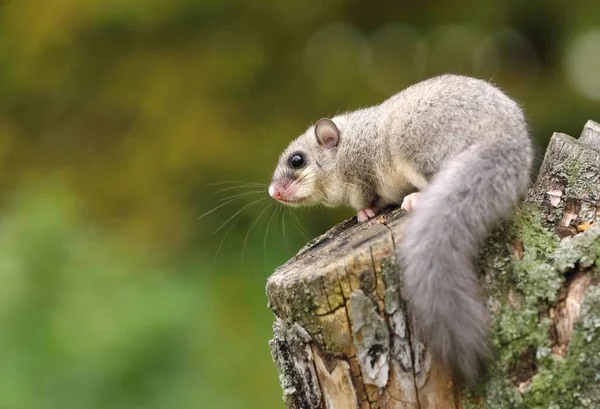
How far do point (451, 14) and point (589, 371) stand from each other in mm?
5084

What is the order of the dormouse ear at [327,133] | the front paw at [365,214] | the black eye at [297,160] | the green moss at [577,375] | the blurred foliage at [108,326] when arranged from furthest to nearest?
the blurred foliage at [108,326] → the black eye at [297,160] → the dormouse ear at [327,133] → the front paw at [365,214] → the green moss at [577,375]

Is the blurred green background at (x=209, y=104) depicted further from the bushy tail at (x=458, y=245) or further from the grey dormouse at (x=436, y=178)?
the bushy tail at (x=458, y=245)

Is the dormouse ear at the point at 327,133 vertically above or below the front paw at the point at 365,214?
above

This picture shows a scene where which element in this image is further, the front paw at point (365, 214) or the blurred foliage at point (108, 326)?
the blurred foliage at point (108, 326)

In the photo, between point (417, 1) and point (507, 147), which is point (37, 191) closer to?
point (417, 1)

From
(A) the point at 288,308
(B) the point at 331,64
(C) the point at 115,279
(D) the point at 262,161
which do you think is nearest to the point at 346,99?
(B) the point at 331,64

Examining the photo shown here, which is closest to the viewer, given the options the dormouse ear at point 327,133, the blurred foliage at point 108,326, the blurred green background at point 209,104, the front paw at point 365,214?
the front paw at point 365,214

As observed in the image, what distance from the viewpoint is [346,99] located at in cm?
671

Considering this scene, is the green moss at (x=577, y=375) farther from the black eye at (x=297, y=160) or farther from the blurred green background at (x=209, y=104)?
the blurred green background at (x=209, y=104)

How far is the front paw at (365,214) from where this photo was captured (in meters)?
3.16

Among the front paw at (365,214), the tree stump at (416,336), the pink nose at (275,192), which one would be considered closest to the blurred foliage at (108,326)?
the pink nose at (275,192)

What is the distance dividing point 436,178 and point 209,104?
455cm

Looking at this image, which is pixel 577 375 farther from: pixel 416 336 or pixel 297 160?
pixel 297 160

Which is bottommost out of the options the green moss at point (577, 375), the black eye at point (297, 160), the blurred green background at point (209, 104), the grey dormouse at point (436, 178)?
the green moss at point (577, 375)
